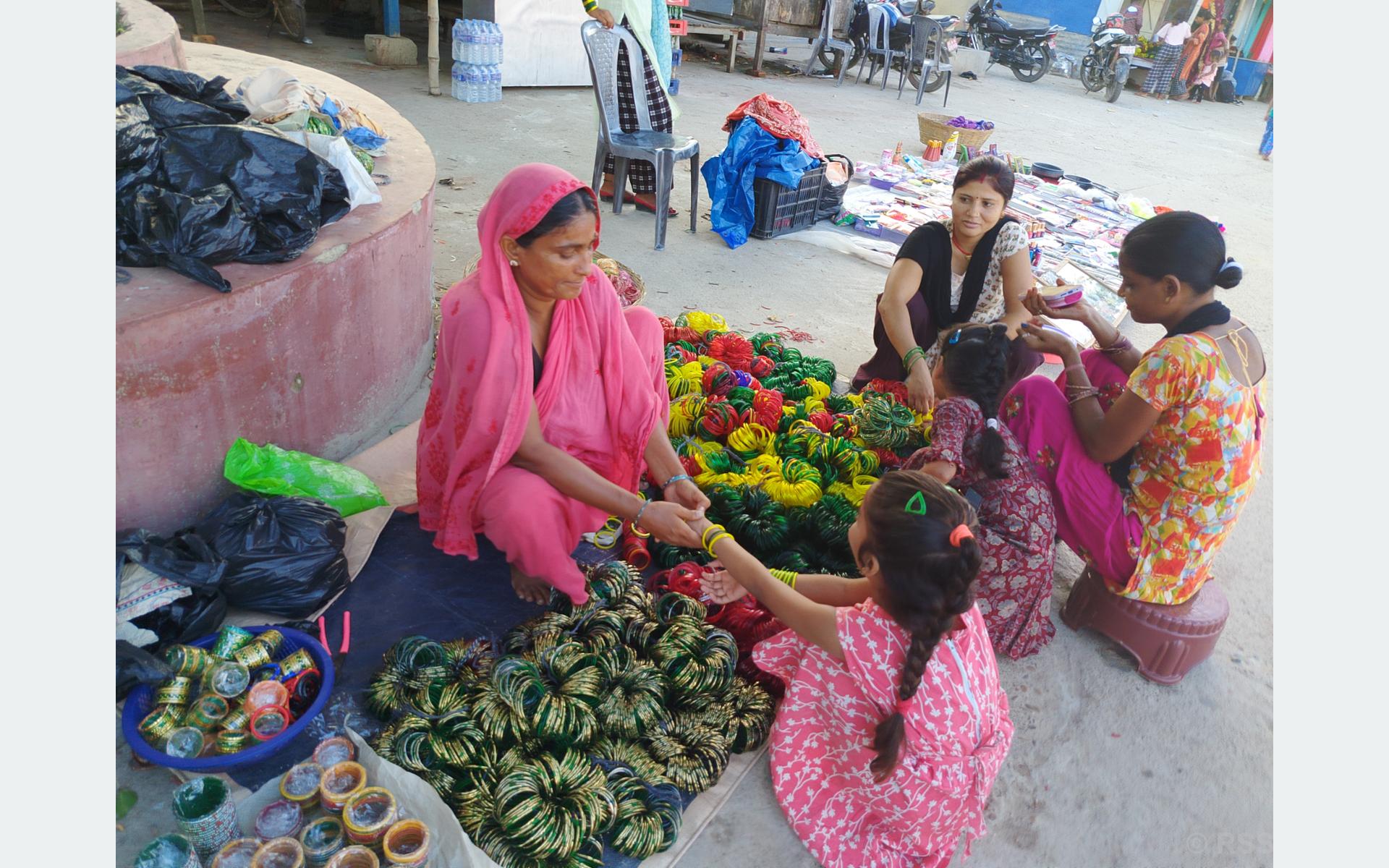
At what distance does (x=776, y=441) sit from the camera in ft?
11.9

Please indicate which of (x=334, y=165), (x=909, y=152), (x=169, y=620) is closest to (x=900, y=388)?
(x=334, y=165)

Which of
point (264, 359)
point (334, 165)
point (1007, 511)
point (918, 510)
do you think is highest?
point (334, 165)

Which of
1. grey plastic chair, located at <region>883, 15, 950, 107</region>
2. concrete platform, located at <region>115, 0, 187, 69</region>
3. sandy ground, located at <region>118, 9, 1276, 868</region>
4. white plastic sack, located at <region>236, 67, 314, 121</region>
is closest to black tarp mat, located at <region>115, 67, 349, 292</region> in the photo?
white plastic sack, located at <region>236, 67, 314, 121</region>

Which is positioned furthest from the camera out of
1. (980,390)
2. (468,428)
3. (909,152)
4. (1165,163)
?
(1165,163)

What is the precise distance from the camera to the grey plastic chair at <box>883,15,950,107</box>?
43.3 ft

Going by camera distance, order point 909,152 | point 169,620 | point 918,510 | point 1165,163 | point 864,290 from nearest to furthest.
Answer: point 918,510
point 169,620
point 864,290
point 909,152
point 1165,163

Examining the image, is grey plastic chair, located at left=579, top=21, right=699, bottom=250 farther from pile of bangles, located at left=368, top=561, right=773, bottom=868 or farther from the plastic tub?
the plastic tub

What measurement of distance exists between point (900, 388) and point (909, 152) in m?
6.64

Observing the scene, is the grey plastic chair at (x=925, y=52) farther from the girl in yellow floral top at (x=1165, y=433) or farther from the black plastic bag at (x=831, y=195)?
the girl in yellow floral top at (x=1165, y=433)

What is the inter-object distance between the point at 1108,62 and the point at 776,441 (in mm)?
16630

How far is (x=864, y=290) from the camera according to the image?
5.96 meters

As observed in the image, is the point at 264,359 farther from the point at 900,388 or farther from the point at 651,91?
the point at 651,91

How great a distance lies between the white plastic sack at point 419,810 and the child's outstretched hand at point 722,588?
2.99 ft

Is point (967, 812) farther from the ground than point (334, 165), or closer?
closer
